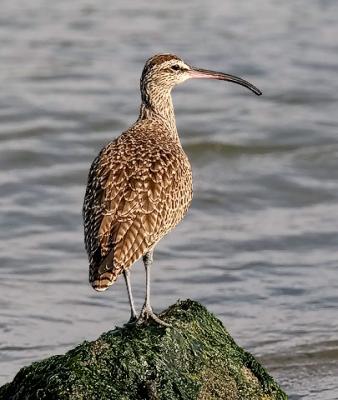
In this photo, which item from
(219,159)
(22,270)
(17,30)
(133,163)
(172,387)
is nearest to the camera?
(172,387)

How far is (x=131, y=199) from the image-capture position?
23.6 feet

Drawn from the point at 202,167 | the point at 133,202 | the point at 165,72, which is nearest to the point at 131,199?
the point at 133,202

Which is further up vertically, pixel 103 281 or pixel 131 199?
pixel 131 199

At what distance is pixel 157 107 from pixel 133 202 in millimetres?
1718

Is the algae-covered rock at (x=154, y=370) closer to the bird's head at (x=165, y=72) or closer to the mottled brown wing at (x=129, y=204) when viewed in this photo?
the mottled brown wing at (x=129, y=204)

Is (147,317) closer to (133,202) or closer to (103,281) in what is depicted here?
(103,281)

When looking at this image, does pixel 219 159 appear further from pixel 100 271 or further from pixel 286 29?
pixel 100 271

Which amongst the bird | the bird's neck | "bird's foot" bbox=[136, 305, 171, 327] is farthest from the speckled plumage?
the bird's neck

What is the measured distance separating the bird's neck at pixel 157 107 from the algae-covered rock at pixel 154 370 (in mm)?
2055

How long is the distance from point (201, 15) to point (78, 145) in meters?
5.66

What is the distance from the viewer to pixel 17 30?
1966 cm

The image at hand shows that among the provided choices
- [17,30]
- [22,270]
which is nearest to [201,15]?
[17,30]

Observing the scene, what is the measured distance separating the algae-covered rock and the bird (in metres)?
0.21

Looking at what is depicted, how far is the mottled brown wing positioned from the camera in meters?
6.87
